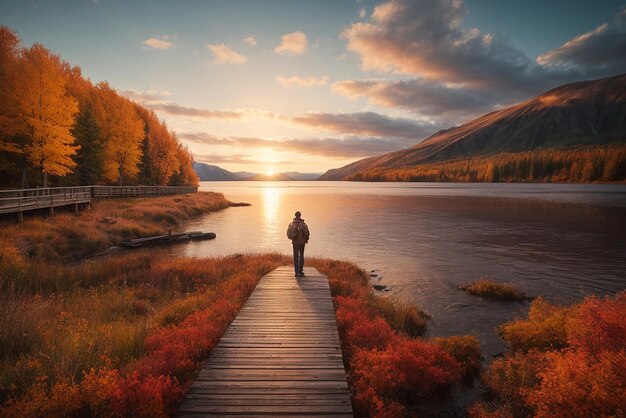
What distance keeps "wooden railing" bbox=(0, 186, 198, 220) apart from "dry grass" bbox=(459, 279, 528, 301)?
1243 inches

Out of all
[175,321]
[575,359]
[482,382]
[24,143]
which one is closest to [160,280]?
[175,321]

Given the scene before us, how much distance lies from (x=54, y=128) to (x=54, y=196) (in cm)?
892

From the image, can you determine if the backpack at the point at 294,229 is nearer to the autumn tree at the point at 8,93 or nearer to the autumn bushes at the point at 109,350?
the autumn bushes at the point at 109,350

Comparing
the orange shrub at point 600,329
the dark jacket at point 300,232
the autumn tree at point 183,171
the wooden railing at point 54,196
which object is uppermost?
the autumn tree at point 183,171

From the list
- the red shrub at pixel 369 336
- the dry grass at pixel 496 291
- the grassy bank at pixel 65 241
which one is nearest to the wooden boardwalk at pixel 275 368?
the red shrub at pixel 369 336

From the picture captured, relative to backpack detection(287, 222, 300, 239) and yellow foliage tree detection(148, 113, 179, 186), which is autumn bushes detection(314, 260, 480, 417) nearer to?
backpack detection(287, 222, 300, 239)

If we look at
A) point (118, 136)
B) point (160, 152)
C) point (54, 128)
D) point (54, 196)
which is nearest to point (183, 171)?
point (160, 152)

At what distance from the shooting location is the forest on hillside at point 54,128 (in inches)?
1205

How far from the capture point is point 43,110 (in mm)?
31734

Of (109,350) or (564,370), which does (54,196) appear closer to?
(109,350)

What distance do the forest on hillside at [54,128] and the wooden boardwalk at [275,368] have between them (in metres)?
35.0

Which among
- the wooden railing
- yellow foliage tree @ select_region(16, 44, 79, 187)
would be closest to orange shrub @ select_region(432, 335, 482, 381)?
the wooden railing

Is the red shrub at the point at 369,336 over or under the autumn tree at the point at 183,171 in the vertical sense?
under

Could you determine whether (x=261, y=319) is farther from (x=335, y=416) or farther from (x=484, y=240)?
(x=484, y=240)
